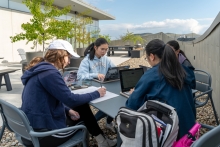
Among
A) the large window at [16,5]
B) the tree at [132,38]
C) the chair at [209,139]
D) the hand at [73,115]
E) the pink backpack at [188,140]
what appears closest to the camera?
the chair at [209,139]

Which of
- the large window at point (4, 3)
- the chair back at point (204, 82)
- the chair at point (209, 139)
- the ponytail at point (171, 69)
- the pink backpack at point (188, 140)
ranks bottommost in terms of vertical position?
the pink backpack at point (188, 140)

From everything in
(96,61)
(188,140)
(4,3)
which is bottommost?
(188,140)

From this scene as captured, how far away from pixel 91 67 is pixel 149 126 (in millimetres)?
1983

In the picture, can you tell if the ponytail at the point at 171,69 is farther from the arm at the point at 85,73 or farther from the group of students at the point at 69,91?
the arm at the point at 85,73

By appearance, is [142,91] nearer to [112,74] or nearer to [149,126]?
[149,126]

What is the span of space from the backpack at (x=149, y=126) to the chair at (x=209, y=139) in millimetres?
300

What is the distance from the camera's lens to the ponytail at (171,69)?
54.7 inches

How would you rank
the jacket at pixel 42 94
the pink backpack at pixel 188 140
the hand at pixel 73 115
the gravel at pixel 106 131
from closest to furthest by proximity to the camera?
the pink backpack at pixel 188 140, the jacket at pixel 42 94, the hand at pixel 73 115, the gravel at pixel 106 131

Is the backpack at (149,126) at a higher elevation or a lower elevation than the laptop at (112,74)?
lower

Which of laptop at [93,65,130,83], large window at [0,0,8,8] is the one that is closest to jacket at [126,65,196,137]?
laptop at [93,65,130,83]

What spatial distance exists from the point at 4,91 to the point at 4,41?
729cm

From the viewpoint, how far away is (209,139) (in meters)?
0.86

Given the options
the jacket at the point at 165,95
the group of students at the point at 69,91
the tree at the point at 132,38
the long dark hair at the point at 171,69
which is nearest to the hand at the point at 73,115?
the group of students at the point at 69,91

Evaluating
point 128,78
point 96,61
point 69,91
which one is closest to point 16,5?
point 96,61
